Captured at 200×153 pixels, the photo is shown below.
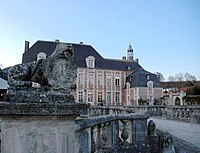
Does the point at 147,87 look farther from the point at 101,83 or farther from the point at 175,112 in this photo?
the point at 175,112

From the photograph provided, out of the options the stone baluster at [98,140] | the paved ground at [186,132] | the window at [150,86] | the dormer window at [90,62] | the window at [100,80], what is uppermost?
the dormer window at [90,62]

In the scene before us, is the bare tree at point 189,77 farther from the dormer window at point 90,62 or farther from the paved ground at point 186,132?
the paved ground at point 186,132

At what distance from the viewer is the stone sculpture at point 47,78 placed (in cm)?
241

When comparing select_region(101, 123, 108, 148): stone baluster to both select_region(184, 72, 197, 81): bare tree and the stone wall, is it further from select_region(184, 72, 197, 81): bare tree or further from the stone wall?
select_region(184, 72, 197, 81): bare tree

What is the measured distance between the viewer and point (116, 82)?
49000mm

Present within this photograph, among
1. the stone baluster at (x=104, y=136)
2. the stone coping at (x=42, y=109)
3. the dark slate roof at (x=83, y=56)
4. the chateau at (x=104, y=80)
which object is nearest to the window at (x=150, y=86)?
the chateau at (x=104, y=80)

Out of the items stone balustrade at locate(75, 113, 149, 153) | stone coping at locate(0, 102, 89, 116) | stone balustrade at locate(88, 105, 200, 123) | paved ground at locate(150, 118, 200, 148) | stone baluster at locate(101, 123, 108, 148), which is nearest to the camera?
stone coping at locate(0, 102, 89, 116)

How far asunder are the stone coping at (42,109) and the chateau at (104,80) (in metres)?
42.0

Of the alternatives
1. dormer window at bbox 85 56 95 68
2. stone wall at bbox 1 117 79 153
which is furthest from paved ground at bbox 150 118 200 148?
dormer window at bbox 85 56 95 68

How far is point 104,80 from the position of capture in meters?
48.0

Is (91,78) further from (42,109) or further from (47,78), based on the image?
(42,109)

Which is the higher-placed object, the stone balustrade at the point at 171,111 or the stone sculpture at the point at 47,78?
the stone sculpture at the point at 47,78

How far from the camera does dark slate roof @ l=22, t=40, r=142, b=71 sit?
144 ft

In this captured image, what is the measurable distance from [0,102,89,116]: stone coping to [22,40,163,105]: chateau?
42.0 meters
